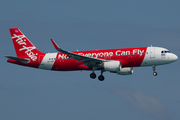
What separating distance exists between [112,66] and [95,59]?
3.23 metres

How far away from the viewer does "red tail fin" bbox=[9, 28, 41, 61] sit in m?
71.7

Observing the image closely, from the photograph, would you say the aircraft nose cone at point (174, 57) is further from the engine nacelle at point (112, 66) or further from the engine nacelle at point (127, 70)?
the engine nacelle at point (112, 66)

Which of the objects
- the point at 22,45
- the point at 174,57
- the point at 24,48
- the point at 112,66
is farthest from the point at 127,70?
the point at 22,45

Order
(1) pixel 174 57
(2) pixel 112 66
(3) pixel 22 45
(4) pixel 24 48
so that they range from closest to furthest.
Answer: (2) pixel 112 66
(1) pixel 174 57
(4) pixel 24 48
(3) pixel 22 45

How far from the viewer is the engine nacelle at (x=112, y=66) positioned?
209 ft

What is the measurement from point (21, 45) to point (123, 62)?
21349 mm

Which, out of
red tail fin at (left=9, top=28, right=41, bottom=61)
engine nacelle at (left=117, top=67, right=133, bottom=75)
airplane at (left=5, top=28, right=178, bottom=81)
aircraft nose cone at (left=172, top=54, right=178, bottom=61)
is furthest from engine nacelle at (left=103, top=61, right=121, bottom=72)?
red tail fin at (left=9, top=28, right=41, bottom=61)

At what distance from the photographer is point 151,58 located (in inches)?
2530

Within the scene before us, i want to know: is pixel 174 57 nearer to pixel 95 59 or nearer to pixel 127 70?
pixel 127 70

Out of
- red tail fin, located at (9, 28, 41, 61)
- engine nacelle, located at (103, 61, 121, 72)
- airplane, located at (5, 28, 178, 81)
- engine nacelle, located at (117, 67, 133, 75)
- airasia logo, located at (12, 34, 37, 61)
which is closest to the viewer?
engine nacelle, located at (103, 61, 121, 72)

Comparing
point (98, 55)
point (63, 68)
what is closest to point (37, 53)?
point (63, 68)

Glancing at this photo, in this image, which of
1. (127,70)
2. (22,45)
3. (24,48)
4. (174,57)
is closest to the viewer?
(174,57)

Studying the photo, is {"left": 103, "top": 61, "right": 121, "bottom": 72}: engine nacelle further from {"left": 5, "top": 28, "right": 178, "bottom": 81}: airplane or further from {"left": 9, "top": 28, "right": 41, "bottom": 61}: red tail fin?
{"left": 9, "top": 28, "right": 41, "bottom": 61}: red tail fin

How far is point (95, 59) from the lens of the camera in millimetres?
64375
